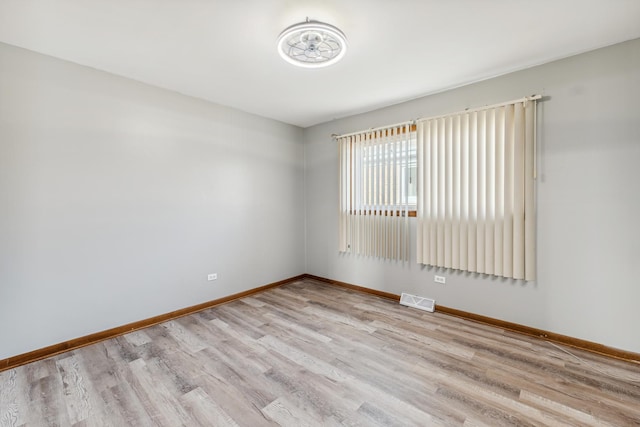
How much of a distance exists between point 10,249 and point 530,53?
4.72 metres

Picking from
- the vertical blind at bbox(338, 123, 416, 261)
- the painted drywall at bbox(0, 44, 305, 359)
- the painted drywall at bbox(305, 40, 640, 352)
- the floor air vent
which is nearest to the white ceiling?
the painted drywall at bbox(305, 40, 640, 352)

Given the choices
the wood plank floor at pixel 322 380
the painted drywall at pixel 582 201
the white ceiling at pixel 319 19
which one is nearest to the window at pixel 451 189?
the painted drywall at pixel 582 201

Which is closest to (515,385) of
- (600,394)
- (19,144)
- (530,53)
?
(600,394)

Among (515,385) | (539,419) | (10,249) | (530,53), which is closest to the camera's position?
(539,419)

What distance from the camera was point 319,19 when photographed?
77.2 inches

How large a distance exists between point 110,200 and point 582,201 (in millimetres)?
4441

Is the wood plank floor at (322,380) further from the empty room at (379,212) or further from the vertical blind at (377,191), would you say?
the vertical blind at (377,191)

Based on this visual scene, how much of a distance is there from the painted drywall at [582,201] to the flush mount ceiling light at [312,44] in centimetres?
175

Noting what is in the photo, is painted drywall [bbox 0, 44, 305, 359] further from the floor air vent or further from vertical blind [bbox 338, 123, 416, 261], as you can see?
the floor air vent

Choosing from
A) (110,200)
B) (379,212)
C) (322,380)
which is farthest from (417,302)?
(110,200)

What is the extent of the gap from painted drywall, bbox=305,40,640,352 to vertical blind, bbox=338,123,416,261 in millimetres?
865

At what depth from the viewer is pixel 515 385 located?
199 centimetres

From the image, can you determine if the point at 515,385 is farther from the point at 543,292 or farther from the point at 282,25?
Result: the point at 282,25

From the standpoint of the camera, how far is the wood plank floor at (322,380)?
67.9 inches
